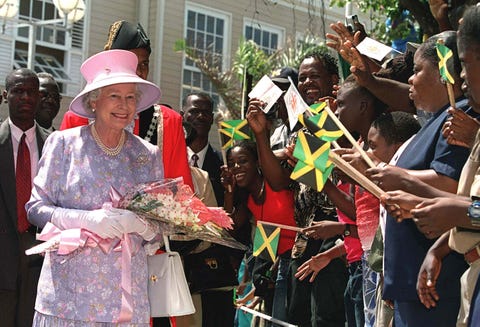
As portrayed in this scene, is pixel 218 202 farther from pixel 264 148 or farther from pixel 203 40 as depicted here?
pixel 203 40

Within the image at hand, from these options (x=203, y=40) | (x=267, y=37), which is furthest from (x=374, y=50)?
(x=267, y=37)

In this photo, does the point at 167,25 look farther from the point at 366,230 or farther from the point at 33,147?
the point at 366,230

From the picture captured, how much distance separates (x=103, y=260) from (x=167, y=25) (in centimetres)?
1401

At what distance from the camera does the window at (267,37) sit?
19719 mm

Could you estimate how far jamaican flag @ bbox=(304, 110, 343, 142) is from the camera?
383 centimetres

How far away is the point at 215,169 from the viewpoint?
6805 mm

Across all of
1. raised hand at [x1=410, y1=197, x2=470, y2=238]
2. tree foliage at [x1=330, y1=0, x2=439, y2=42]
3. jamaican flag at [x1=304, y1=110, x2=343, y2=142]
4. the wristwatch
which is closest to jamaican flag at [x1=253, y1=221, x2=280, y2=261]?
jamaican flag at [x1=304, y1=110, x2=343, y2=142]

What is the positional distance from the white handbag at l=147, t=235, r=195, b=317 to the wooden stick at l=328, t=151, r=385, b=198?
1218 mm

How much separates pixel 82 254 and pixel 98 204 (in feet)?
0.89

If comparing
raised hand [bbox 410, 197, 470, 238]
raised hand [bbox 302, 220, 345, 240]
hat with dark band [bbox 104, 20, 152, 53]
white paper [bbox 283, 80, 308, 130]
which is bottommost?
raised hand [bbox 302, 220, 345, 240]

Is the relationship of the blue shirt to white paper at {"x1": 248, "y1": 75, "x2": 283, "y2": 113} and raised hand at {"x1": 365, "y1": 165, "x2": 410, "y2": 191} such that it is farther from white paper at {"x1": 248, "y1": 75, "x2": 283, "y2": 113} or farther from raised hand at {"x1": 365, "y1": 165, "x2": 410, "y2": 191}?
white paper at {"x1": 248, "y1": 75, "x2": 283, "y2": 113}

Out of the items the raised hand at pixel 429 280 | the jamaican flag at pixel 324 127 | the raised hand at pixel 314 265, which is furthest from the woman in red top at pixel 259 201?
the raised hand at pixel 429 280

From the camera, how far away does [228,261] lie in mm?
6191

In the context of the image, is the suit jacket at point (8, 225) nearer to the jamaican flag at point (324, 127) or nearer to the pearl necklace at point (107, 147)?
the pearl necklace at point (107, 147)
